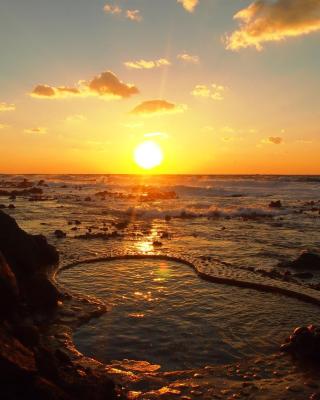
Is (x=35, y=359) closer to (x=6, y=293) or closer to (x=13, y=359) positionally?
(x=13, y=359)

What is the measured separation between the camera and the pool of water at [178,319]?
9625mm

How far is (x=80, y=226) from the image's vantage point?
1232 inches

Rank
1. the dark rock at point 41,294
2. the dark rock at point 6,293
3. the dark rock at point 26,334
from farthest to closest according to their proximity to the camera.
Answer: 1. the dark rock at point 41,294
2. the dark rock at point 6,293
3. the dark rock at point 26,334

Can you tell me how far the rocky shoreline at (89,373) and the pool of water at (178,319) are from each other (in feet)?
1.49

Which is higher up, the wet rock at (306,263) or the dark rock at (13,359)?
the dark rock at (13,359)

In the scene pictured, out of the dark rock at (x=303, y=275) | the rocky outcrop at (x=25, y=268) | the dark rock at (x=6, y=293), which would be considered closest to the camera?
Result: the dark rock at (x=6, y=293)

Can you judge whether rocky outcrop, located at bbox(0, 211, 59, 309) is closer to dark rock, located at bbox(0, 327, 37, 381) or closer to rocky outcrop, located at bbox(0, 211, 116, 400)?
rocky outcrop, located at bbox(0, 211, 116, 400)

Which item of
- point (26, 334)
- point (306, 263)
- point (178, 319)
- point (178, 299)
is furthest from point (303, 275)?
point (26, 334)

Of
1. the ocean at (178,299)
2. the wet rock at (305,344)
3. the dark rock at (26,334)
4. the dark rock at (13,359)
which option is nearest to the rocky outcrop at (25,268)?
the ocean at (178,299)

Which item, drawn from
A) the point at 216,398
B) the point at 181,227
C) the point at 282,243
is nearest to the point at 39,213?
the point at 181,227

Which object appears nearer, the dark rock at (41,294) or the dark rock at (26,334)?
the dark rock at (26,334)

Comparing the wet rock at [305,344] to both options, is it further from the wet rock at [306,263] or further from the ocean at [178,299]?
the wet rock at [306,263]

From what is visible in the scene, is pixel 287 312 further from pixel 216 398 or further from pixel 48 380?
pixel 48 380

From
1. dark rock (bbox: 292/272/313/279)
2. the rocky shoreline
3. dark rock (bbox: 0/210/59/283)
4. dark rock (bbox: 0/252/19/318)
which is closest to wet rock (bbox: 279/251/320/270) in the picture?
dark rock (bbox: 292/272/313/279)
